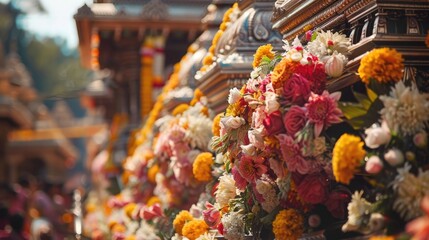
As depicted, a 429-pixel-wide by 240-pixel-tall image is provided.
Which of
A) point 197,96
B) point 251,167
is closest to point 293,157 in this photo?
point 251,167

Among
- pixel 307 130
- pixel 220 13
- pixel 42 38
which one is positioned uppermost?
pixel 42 38

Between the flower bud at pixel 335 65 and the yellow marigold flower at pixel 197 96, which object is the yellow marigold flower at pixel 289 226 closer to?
the flower bud at pixel 335 65

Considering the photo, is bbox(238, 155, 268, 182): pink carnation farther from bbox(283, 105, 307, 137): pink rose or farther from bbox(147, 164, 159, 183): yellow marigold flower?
bbox(147, 164, 159, 183): yellow marigold flower

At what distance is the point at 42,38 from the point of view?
66.7 metres

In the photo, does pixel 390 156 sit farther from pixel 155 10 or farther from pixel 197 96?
pixel 155 10

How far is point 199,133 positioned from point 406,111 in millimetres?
3713

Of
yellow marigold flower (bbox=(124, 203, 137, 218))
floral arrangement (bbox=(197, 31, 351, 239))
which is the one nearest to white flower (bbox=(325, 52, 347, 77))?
floral arrangement (bbox=(197, 31, 351, 239))

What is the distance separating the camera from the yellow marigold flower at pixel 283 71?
4.97m

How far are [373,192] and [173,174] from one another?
4.20 m

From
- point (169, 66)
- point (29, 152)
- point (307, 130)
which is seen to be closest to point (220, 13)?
point (307, 130)

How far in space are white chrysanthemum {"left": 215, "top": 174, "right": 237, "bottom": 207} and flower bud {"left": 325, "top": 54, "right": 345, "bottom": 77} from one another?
1.25 m

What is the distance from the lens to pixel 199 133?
7.77 metres

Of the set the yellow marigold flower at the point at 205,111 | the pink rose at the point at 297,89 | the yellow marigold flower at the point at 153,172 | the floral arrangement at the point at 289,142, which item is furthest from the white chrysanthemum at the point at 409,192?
the yellow marigold flower at the point at 153,172

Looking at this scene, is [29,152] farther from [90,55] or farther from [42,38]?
[42,38]
